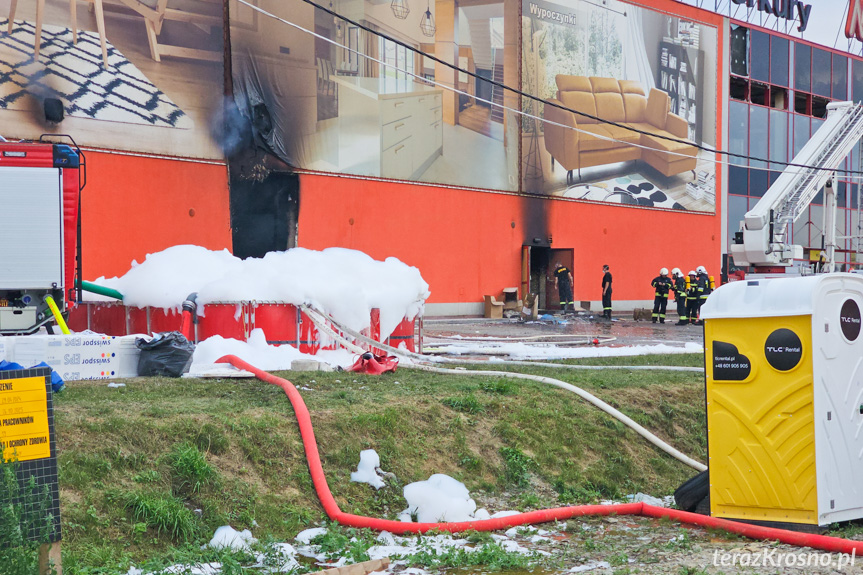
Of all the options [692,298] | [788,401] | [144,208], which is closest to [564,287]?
[692,298]

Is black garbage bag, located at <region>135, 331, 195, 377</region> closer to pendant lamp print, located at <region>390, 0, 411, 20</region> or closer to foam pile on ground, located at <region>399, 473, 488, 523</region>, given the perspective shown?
foam pile on ground, located at <region>399, 473, 488, 523</region>

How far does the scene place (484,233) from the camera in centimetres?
2944

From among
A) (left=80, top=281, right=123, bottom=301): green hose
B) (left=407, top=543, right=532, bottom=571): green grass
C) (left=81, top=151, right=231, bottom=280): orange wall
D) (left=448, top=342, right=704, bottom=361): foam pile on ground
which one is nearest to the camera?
(left=407, top=543, right=532, bottom=571): green grass

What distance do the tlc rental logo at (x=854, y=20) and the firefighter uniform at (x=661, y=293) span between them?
2303cm

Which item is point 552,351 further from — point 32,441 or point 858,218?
point 858,218

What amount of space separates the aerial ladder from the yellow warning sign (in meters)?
27.3

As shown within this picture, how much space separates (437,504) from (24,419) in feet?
11.7

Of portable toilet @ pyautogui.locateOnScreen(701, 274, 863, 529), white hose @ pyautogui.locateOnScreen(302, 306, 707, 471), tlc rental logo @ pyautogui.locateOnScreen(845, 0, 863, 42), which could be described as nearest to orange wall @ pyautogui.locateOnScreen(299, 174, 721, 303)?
white hose @ pyautogui.locateOnScreen(302, 306, 707, 471)

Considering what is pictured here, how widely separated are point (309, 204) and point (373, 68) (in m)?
4.52

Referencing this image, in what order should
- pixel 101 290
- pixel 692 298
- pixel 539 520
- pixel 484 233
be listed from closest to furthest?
pixel 539 520, pixel 101 290, pixel 692 298, pixel 484 233

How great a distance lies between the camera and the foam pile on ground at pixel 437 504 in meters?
7.24

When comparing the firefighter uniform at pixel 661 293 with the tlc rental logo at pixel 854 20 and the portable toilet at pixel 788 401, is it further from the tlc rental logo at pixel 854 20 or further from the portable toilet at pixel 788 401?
the tlc rental logo at pixel 854 20

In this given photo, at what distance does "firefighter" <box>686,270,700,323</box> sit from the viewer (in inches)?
1072

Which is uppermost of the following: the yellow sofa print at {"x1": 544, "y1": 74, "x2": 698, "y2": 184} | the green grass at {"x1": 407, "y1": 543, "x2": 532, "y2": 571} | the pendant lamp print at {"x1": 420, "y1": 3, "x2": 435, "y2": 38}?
the pendant lamp print at {"x1": 420, "y1": 3, "x2": 435, "y2": 38}
